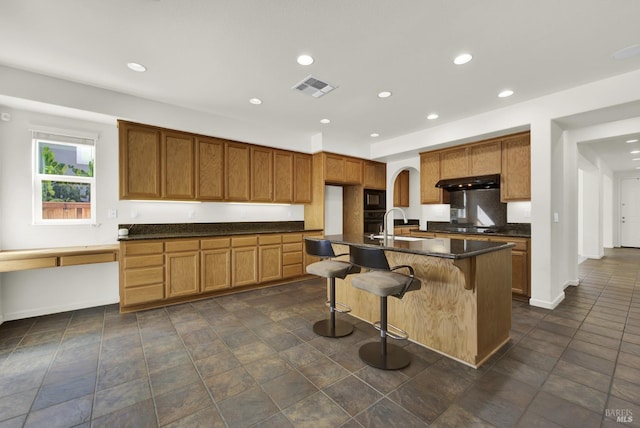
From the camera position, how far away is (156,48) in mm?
2508

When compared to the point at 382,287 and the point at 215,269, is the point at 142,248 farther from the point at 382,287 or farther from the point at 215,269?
the point at 382,287

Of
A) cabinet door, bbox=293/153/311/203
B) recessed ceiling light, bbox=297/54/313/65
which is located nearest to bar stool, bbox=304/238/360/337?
recessed ceiling light, bbox=297/54/313/65

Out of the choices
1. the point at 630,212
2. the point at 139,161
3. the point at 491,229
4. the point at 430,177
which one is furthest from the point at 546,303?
the point at 630,212

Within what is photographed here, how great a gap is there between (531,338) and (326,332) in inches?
79.4

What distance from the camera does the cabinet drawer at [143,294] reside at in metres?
3.35

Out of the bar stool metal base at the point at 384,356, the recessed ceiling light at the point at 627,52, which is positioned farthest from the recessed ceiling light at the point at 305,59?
the recessed ceiling light at the point at 627,52

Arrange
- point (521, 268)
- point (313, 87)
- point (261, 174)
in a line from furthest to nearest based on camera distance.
A: point (261, 174) < point (521, 268) < point (313, 87)

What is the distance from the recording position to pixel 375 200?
6.16 m

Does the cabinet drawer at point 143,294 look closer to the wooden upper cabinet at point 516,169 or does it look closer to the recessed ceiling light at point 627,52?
the wooden upper cabinet at point 516,169

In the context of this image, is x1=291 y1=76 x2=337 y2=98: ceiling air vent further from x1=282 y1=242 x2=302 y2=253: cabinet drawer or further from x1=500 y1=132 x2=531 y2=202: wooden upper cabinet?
x1=500 y1=132 x2=531 y2=202: wooden upper cabinet

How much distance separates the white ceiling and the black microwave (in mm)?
2606

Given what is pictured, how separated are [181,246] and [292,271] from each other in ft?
6.22

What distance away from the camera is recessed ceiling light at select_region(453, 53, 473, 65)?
262cm

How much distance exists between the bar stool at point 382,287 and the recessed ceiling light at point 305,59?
6.26ft
